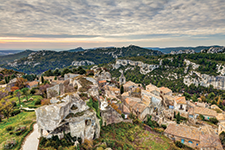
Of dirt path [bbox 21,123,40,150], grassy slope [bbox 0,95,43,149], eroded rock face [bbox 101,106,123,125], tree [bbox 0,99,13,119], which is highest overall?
tree [bbox 0,99,13,119]

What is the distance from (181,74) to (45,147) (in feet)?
342

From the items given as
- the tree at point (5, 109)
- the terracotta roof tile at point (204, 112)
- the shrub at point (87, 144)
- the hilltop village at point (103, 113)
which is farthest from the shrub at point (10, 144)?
the terracotta roof tile at point (204, 112)

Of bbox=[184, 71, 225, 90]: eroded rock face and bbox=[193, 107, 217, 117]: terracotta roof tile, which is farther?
bbox=[184, 71, 225, 90]: eroded rock face

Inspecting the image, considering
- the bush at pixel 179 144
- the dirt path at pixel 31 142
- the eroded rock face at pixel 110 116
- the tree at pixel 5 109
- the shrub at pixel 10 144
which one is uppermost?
the tree at pixel 5 109

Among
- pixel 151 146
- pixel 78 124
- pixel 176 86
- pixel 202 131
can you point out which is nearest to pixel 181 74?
pixel 176 86

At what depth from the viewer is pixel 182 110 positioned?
40.4m

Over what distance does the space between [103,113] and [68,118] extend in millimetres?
9543

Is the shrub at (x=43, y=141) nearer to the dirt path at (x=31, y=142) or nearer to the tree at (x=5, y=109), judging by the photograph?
the dirt path at (x=31, y=142)

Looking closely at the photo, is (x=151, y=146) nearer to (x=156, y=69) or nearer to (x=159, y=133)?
(x=159, y=133)

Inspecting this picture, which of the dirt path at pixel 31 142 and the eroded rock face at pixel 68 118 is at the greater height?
the eroded rock face at pixel 68 118

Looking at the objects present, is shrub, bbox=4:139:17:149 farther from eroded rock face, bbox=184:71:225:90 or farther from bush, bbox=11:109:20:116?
eroded rock face, bbox=184:71:225:90

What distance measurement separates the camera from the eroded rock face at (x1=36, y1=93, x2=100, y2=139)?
14219mm

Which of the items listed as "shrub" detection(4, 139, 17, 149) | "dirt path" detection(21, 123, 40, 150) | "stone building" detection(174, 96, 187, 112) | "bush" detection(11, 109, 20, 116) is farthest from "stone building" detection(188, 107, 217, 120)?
"bush" detection(11, 109, 20, 116)

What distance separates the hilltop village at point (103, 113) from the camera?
14.7m
